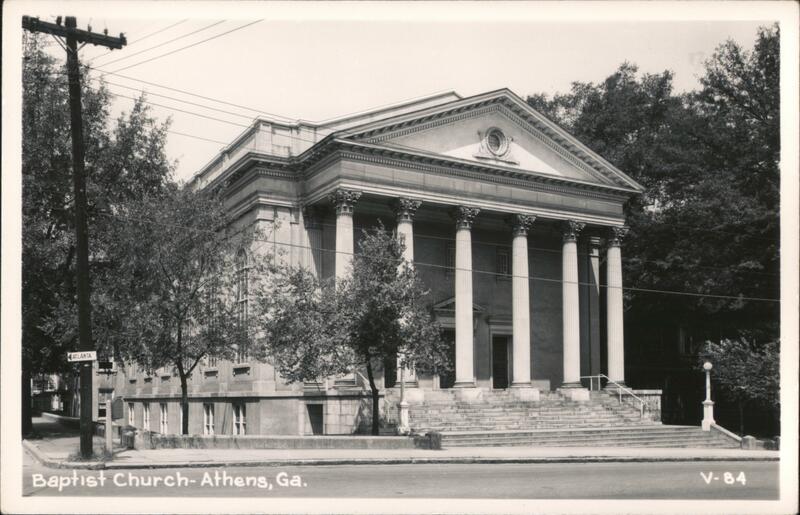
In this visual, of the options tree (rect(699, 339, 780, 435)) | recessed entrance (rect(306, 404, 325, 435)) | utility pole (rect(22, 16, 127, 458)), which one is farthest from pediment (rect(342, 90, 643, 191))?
utility pole (rect(22, 16, 127, 458))

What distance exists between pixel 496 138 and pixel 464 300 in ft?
24.0

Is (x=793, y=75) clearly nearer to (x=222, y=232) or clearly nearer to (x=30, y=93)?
(x=222, y=232)

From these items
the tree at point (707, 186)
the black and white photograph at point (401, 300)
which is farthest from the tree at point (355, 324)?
the tree at point (707, 186)

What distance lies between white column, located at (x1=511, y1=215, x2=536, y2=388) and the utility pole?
1893 cm

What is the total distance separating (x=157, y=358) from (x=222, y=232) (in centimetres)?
509

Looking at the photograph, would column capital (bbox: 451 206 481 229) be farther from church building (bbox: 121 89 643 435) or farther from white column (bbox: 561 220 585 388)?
white column (bbox: 561 220 585 388)

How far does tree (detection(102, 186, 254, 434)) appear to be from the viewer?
2705 centimetres

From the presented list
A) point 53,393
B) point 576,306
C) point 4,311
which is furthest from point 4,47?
point 53,393

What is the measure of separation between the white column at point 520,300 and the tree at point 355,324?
808 centimetres

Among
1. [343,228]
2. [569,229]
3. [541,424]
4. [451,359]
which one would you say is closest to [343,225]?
[343,228]

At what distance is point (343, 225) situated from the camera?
106ft

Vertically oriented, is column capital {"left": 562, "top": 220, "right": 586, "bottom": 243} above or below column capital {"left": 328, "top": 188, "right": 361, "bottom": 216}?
below

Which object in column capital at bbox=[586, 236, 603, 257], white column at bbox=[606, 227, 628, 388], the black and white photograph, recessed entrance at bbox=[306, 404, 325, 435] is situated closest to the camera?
the black and white photograph

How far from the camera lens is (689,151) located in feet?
143
